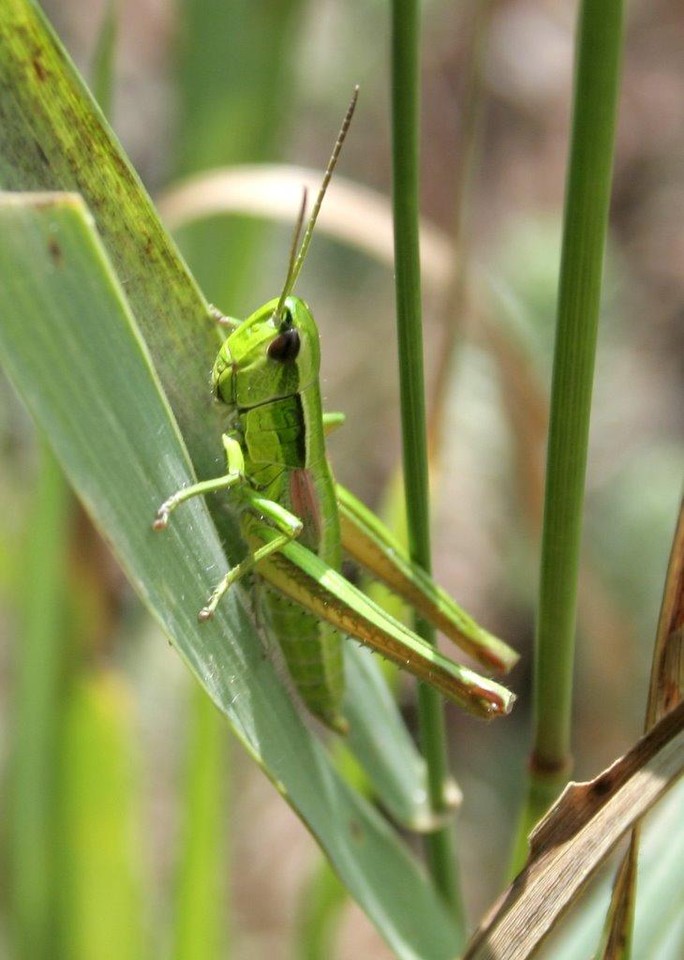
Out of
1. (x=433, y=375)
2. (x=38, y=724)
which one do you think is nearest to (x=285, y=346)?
(x=38, y=724)

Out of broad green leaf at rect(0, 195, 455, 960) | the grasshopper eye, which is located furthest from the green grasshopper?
broad green leaf at rect(0, 195, 455, 960)

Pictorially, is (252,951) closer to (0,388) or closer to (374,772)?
(0,388)

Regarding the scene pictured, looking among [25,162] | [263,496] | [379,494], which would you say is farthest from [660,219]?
[25,162]

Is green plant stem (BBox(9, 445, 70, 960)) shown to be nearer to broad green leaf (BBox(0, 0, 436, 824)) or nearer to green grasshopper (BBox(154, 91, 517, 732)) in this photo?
green grasshopper (BBox(154, 91, 517, 732))

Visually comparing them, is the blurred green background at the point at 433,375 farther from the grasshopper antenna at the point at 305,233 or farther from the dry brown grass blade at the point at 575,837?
the dry brown grass blade at the point at 575,837

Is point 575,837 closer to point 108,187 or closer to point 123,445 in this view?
point 123,445

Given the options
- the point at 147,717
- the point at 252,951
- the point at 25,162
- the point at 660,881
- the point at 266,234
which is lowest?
the point at 252,951
